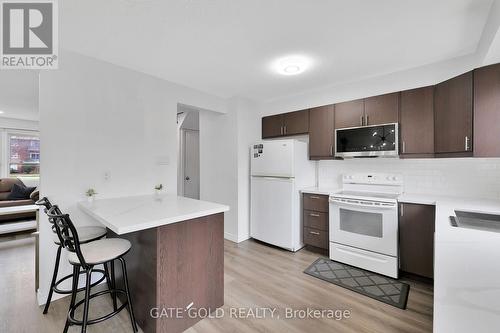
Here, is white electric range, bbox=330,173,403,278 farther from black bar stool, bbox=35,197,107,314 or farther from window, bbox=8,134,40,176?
window, bbox=8,134,40,176

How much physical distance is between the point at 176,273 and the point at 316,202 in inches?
81.1

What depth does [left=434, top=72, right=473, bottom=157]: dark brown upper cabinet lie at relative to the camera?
6.48 feet

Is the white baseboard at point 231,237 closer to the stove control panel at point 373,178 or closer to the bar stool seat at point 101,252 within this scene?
the stove control panel at point 373,178

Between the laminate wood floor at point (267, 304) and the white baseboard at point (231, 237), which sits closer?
the laminate wood floor at point (267, 304)

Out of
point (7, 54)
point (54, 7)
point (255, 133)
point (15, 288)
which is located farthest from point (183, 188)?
point (54, 7)

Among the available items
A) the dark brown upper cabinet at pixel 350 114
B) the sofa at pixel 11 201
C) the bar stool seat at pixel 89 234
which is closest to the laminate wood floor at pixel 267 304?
the bar stool seat at pixel 89 234

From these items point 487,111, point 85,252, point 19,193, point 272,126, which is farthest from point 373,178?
point 19,193

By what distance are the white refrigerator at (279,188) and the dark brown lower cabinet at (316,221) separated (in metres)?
0.12

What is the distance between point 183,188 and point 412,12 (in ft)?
16.1

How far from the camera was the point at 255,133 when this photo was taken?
12.5 feet

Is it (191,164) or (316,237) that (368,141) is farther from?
(191,164)

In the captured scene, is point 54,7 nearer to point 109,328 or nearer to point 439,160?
point 109,328

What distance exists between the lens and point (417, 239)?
87.4 inches

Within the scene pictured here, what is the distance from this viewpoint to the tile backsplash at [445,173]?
7.21 feet
